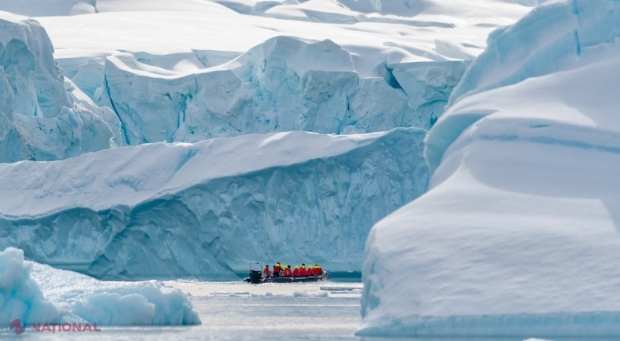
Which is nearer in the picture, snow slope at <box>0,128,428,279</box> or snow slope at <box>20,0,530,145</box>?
snow slope at <box>0,128,428,279</box>

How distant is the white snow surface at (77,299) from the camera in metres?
11.6

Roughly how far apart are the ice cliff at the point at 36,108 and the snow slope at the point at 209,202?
2.44 meters

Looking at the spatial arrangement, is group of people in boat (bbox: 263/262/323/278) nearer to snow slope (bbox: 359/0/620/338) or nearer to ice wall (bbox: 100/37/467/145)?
ice wall (bbox: 100/37/467/145)

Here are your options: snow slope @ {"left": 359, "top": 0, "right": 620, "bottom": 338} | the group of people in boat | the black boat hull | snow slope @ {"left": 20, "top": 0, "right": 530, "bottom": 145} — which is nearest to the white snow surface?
snow slope @ {"left": 359, "top": 0, "right": 620, "bottom": 338}

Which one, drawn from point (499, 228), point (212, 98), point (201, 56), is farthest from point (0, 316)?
point (201, 56)

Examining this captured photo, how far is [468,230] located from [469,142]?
1468mm

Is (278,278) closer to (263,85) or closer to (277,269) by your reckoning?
(277,269)

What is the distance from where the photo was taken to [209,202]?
21156 millimetres

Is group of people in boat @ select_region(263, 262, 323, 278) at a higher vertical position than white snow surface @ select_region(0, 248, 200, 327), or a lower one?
lower

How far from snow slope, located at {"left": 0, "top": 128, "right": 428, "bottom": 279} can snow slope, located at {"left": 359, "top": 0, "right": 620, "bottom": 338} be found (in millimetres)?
9056

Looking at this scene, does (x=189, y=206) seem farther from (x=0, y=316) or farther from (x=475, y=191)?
(x=475, y=191)

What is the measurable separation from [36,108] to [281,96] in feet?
19.0

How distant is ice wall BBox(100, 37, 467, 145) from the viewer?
2800cm

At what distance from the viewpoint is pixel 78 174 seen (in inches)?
866
